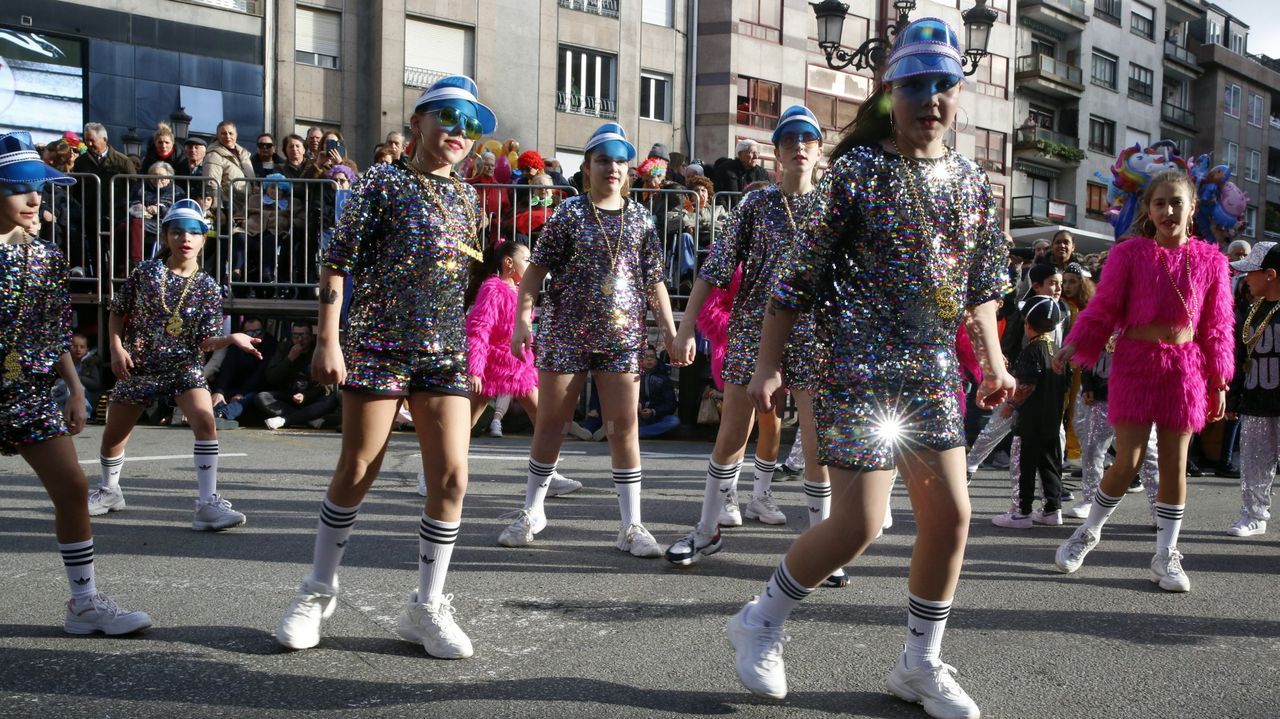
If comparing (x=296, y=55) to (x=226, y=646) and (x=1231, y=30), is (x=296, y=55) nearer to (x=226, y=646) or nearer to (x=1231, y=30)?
(x=226, y=646)

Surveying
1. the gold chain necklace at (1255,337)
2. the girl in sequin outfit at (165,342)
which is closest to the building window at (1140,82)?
the gold chain necklace at (1255,337)

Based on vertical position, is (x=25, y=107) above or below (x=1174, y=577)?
above

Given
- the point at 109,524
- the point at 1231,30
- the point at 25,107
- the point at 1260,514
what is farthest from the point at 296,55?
the point at 1231,30

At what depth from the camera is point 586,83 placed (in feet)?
106

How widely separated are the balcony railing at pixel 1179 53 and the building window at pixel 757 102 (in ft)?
94.0

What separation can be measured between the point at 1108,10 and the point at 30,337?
55.7 m

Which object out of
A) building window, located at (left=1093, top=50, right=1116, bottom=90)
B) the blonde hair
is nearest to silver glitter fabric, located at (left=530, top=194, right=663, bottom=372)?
the blonde hair

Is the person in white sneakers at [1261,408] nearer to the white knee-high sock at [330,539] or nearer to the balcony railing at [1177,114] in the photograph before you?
the white knee-high sock at [330,539]

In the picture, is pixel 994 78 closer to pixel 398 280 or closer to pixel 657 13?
pixel 657 13

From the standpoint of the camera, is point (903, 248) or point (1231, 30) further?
point (1231, 30)

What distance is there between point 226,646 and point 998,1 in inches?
1930

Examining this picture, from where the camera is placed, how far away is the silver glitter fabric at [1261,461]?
23.0 feet

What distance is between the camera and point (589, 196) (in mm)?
5859

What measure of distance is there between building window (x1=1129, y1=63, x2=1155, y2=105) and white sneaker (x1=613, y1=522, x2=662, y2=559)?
53.9 metres
